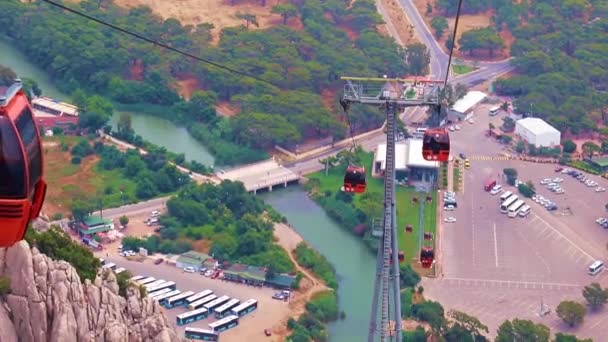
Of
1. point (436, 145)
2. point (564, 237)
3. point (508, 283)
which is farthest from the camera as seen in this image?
point (564, 237)

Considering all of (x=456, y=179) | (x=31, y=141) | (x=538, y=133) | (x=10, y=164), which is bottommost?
(x=10, y=164)

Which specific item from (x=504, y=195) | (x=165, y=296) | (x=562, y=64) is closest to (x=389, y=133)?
(x=165, y=296)

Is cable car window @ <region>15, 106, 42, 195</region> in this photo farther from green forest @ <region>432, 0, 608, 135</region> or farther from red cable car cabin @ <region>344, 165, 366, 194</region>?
green forest @ <region>432, 0, 608, 135</region>

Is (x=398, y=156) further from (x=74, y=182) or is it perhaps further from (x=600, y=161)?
(x=74, y=182)

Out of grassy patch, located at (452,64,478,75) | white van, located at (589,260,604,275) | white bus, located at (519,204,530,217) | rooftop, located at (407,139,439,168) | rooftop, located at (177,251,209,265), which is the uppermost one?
grassy patch, located at (452,64,478,75)

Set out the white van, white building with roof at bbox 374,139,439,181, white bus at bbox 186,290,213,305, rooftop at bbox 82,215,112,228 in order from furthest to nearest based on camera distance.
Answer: white building with roof at bbox 374,139,439,181
rooftop at bbox 82,215,112,228
the white van
white bus at bbox 186,290,213,305

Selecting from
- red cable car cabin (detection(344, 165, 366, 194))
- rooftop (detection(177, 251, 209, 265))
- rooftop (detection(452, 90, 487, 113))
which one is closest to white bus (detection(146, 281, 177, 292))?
rooftop (detection(177, 251, 209, 265))
